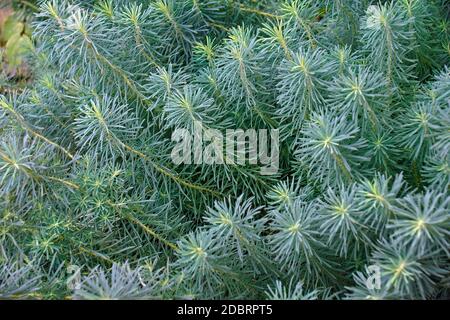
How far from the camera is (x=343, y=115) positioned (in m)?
1.12

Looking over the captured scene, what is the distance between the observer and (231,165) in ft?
4.21

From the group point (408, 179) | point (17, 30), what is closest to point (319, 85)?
point (408, 179)

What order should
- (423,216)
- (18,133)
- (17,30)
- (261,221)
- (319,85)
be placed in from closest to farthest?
(423,216) < (261,221) < (319,85) < (18,133) < (17,30)

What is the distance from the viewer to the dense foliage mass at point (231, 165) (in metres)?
1.01

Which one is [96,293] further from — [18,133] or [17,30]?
[17,30]

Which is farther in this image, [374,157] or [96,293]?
[374,157]

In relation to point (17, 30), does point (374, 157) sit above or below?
below

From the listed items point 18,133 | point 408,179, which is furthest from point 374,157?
point 18,133

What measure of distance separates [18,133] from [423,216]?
86 cm

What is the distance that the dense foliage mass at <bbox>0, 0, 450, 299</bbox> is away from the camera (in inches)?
39.8

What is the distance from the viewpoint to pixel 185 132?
125 cm

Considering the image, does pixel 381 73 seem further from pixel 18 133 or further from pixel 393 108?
pixel 18 133

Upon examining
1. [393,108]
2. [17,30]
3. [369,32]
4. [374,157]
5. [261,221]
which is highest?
[17,30]

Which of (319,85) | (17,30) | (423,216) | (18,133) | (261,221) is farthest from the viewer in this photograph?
(17,30)
